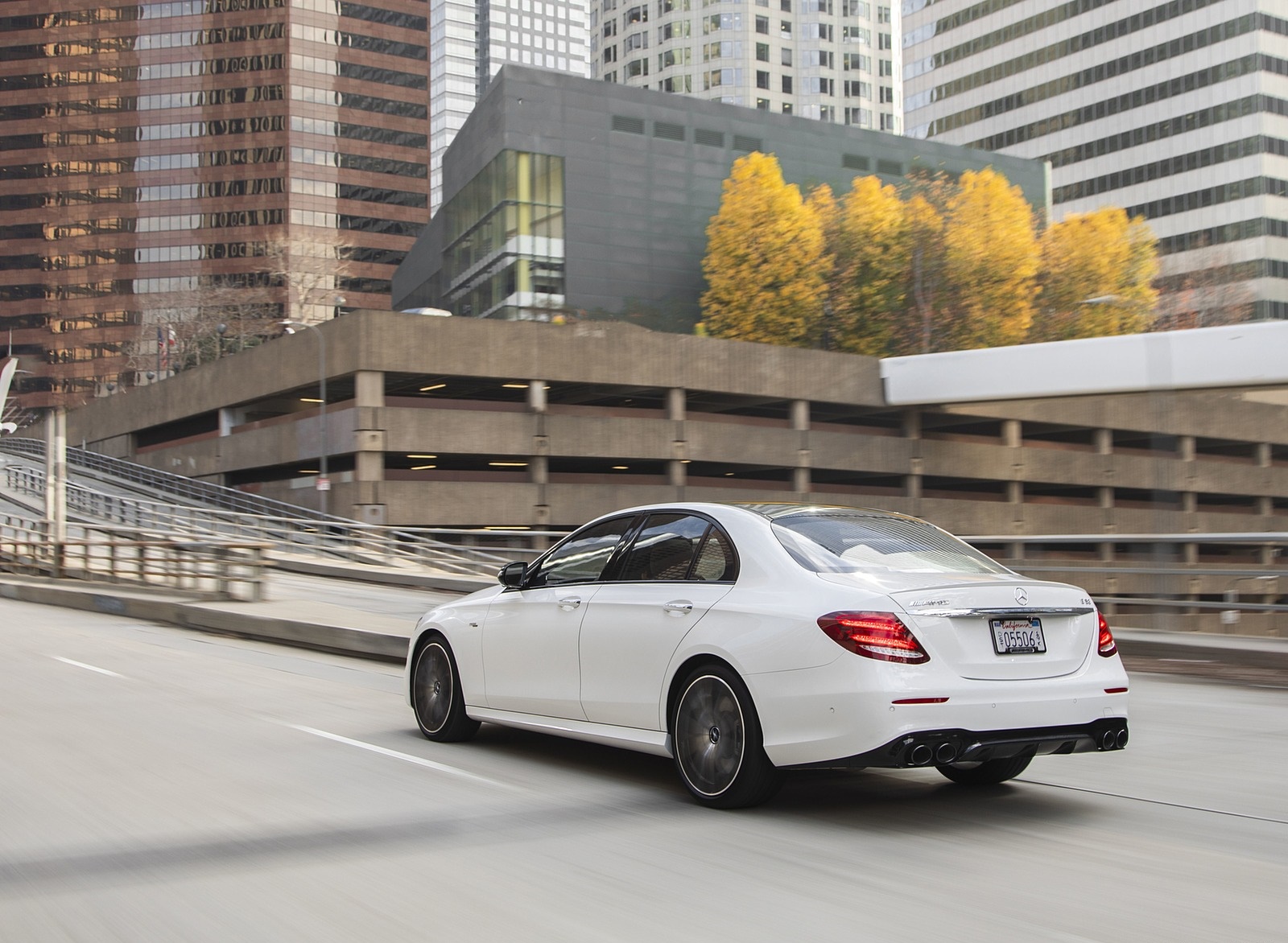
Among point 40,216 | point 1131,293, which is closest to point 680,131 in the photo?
point 1131,293

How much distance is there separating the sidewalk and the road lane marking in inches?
258

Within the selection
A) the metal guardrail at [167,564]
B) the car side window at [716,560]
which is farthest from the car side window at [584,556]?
the metal guardrail at [167,564]

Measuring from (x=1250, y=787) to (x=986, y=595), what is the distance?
7.56 ft

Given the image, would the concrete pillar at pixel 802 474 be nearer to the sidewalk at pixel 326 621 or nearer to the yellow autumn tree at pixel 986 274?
the yellow autumn tree at pixel 986 274

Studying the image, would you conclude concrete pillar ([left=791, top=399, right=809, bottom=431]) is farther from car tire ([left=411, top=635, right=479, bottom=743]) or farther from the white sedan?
the white sedan

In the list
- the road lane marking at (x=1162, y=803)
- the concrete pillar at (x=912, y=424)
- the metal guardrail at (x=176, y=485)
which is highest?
the concrete pillar at (x=912, y=424)

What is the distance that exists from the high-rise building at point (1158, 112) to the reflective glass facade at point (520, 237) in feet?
161

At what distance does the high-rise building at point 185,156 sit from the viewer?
5231 inches

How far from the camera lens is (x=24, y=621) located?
1992cm

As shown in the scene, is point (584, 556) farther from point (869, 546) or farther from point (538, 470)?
point (538, 470)

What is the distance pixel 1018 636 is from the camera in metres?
5.93

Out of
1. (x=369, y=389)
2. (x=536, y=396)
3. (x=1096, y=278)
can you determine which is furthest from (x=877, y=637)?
(x=1096, y=278)

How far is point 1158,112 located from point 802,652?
124219mm

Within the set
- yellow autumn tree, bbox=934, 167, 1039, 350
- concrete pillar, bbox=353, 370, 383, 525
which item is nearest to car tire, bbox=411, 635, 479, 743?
concrete pillar, bbox=353, 370, 383, 525
